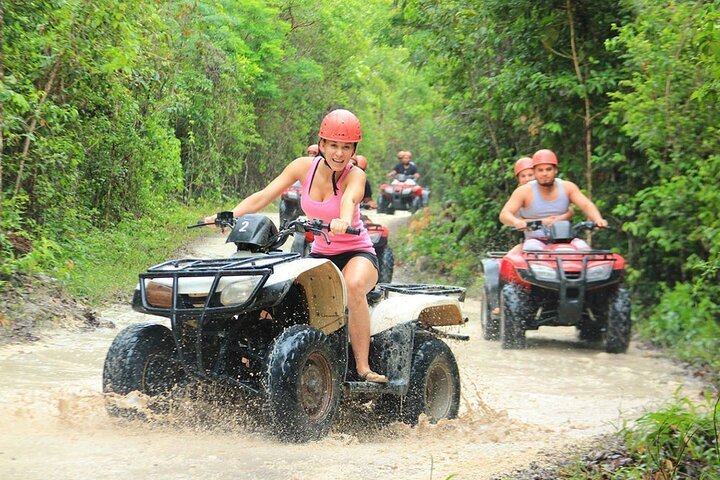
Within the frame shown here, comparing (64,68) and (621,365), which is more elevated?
(64,68)

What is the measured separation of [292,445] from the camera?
17.1 feet

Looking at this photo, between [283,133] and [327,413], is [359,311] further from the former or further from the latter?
[283,133]

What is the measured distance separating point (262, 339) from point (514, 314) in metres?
4.96

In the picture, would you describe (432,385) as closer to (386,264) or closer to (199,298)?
(199,298)

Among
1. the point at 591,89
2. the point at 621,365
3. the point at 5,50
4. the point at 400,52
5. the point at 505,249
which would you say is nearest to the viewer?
the point at 621,365

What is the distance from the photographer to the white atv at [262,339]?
17.1 ft

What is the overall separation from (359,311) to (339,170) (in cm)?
85

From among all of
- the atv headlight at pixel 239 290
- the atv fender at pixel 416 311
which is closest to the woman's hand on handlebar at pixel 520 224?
the atv fender at pixel 416 311

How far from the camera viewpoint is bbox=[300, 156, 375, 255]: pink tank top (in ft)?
19.6

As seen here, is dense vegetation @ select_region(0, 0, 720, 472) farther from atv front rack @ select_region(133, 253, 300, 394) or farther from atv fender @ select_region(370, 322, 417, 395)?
atv front rack @ select_region(133, 253, 300, 394)

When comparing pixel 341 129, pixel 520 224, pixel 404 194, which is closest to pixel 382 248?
pixel 520 224

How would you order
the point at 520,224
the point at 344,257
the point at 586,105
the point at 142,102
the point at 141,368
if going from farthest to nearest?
the point at 142,102, the point at 586,105, the point at 520,224, the point at 344,257, the point at 141,368

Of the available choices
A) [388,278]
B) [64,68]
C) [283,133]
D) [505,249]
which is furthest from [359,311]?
[283,133]

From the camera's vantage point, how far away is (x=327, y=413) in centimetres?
550
